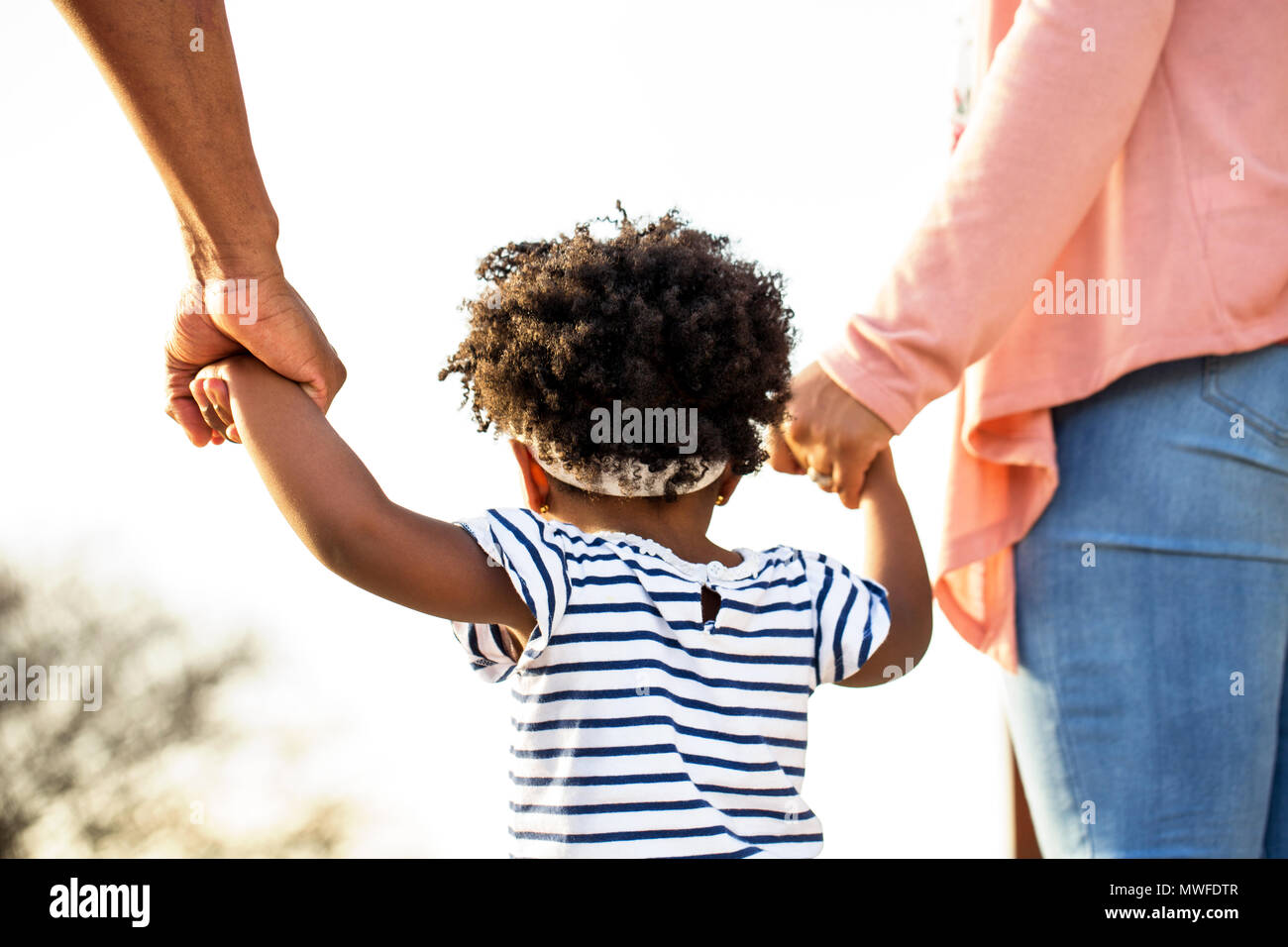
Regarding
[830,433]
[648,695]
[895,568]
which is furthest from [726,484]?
[648,695]

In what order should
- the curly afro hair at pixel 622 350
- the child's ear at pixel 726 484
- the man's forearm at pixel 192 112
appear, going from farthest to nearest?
the child's ear at pixel 726 484
the curly afro hair at pixel 622 350
the man's forearm at pixel 192 112

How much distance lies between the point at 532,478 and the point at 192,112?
0.69m

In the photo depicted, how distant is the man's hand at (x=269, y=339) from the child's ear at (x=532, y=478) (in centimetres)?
29

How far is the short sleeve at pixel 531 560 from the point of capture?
142cm

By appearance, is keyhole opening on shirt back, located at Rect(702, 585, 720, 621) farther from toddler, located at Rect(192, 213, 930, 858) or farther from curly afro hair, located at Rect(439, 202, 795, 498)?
curly afro hair, located at Rect(439, 202, 795, 498)

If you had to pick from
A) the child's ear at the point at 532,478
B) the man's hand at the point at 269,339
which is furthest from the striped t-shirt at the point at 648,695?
the man's hand at the point at 269,339

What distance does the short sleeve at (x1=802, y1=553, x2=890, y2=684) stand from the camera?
5.39 feet

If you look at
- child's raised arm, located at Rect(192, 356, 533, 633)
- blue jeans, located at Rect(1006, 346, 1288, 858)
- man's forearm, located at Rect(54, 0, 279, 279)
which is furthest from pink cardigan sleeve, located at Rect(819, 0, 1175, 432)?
man's forearm, located at Rect(54, 0, 279, 279)

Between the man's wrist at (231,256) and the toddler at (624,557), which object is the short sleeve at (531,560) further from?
the man's wrist at (231,256)

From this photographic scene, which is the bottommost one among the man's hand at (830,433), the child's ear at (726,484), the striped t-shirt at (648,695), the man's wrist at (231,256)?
the striped t-shirt at (648,695)

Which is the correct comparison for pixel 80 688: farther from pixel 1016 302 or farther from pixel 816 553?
pixel 1016 302

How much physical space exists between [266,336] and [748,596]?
0.76 metres
